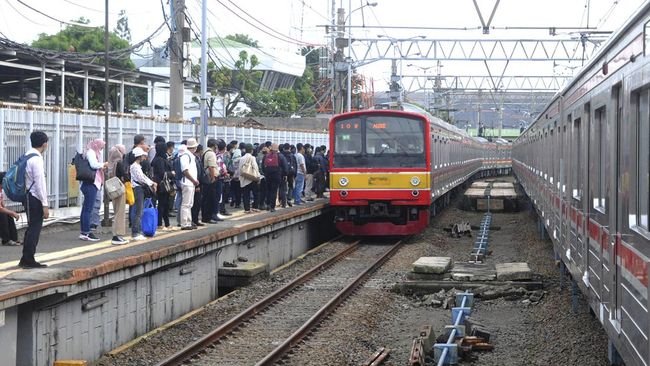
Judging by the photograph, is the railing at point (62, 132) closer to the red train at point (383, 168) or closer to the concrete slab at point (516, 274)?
the red train at point (383, 168)

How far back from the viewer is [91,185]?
12.4 meters

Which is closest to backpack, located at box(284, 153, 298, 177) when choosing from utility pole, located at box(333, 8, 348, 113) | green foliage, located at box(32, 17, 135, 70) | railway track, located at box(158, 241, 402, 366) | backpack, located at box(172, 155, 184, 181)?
railway track, located at box(158, 241, 402, 366)

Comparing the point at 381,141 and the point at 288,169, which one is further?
the point at 288,169

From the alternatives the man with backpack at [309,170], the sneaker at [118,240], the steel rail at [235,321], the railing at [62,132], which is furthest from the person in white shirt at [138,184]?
the man with backpack at [309,170]

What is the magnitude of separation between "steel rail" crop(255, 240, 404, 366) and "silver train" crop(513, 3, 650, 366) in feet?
9.37

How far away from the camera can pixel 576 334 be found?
963 centimetres

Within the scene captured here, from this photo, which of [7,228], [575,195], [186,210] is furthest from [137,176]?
[575,195]

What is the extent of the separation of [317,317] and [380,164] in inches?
348

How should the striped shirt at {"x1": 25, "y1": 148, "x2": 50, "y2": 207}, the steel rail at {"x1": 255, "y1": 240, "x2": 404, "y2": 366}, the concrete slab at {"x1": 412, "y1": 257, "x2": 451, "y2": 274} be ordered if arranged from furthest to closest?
the concrete slab at {"x1": 412, "y1": 257, "x2": 451, "y2": 274} < the steel rail at {"x1": 255, "y1": 240, "x2": 404, "y2": 366} < the striped shirt at {"x1": 25, "y1": 148, "x2": 50, "y2": 207}

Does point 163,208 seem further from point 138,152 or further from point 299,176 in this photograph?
point 299,176

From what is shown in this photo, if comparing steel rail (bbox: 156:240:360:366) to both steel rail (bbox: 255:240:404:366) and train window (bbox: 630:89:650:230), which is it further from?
train window (bbox: 630:89:650:230)

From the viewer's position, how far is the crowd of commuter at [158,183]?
29.4 feet

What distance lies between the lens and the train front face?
19.7 meters

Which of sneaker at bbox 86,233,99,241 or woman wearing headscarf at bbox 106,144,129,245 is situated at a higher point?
woman wearing headscarf at bbox 106,144,129,245
